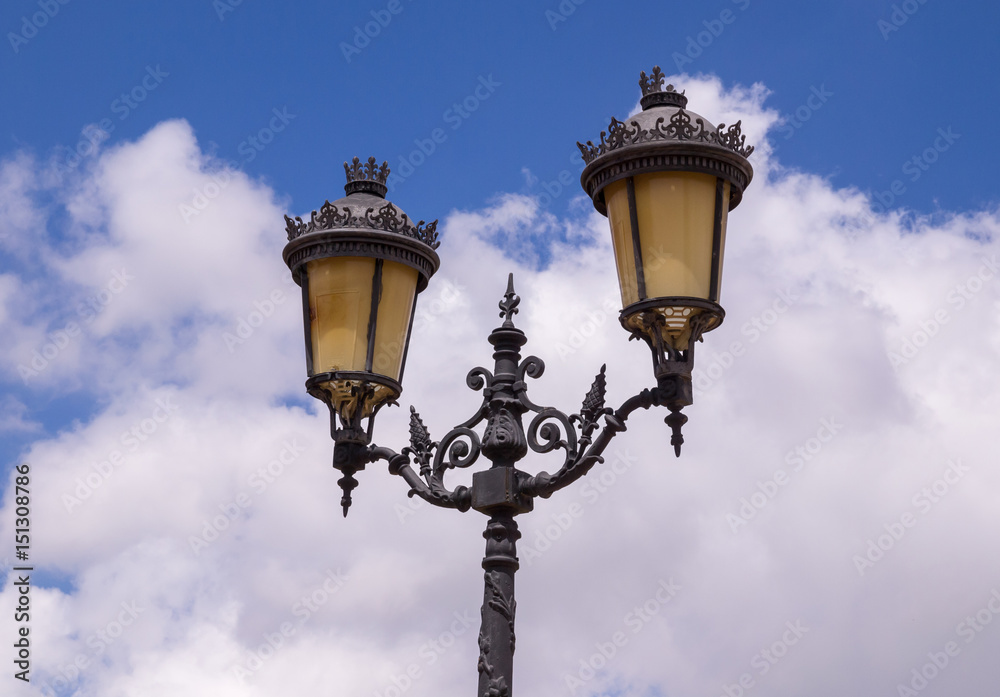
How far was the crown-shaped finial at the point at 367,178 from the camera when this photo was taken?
6.62 m

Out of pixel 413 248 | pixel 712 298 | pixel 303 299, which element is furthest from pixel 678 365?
pixel 303 299

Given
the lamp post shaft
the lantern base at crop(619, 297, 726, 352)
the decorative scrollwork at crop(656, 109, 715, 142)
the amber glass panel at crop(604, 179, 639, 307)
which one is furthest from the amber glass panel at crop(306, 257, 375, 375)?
the decorative scrollwork at crop(656, 109, 715, 142)

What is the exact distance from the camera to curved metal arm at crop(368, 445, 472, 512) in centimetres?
575

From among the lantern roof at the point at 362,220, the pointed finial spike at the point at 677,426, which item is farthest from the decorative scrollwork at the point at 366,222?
the pointed finial spike at the point at 677,426

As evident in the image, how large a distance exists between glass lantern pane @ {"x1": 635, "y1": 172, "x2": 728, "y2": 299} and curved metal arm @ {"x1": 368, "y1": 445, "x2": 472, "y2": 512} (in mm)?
1256

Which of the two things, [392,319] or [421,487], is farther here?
[392,319]

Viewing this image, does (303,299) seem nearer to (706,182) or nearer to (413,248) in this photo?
(413,248)

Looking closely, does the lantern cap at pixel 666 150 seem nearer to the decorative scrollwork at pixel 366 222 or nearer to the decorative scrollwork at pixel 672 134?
the decorative scrollwork at pixel 672 134

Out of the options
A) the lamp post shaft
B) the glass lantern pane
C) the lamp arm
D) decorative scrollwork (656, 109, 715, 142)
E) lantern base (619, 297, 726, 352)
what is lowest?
the lamp post shaft

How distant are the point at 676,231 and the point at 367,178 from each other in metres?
1.93

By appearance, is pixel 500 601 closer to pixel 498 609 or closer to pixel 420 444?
pixel 498 609

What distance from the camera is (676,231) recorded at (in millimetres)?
5379

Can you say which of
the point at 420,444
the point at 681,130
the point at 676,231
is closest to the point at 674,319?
the point at 676,231

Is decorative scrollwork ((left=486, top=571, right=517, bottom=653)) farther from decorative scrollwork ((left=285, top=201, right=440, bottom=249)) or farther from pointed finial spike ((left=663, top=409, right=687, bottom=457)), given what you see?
decorative scrollwork ((left=285, top=201, right=440, bottom=249))
